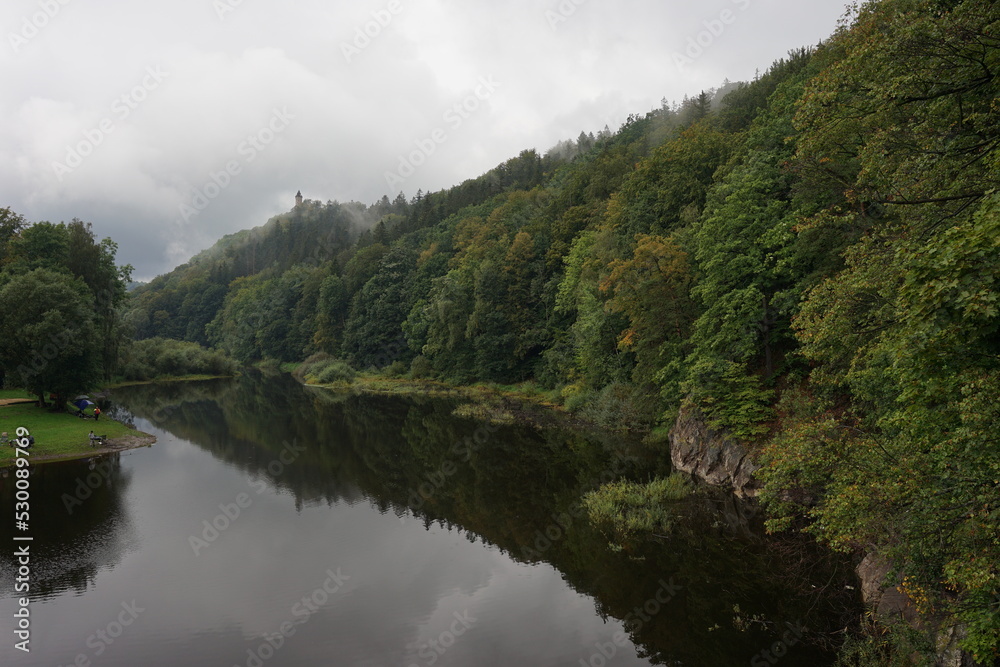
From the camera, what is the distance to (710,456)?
26.2 m

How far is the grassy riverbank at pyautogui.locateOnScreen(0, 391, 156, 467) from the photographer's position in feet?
106

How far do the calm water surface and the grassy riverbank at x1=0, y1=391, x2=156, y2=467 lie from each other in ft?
6.74

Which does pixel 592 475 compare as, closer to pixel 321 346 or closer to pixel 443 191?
pixel 321 346

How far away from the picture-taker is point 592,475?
1142 inches

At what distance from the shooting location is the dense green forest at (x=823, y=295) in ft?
29.0

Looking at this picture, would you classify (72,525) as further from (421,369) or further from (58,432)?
(421,369)

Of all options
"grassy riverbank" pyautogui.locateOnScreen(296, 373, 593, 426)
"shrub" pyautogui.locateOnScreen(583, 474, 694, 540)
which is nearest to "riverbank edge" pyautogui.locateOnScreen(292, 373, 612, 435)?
"grassy riverbank" pyautogui.locateOnScreen(296, 373, 593, 426)

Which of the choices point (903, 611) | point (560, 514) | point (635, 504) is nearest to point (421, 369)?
point (560, 514)

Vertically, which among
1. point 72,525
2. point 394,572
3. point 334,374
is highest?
point 334,374

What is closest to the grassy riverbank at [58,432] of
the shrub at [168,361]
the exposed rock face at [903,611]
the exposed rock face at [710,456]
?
the shrub at [168,361]

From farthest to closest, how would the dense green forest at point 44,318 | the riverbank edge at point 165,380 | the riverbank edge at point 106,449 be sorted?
the riverbank edge at point 165,380 < the dense green forest at point 44,318 < the riverbank edge at point 106,449

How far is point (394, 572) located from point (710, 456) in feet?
53.1

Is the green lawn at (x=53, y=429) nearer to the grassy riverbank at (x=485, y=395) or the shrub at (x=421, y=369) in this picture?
the grassy riverbank at (x=485, y=395)

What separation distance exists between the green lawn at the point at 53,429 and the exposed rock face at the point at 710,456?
37116 mm
